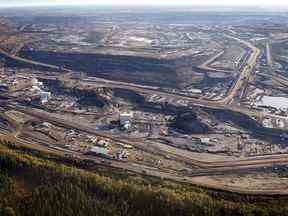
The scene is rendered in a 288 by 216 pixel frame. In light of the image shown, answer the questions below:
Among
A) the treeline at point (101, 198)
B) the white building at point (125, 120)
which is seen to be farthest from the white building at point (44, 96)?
the treeline at point (101, 198)

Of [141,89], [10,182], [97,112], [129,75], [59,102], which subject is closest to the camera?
[10,182]

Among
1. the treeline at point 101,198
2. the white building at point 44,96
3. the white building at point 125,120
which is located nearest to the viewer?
the treeline at point 101,198

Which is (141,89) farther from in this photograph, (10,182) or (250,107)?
(10,182)

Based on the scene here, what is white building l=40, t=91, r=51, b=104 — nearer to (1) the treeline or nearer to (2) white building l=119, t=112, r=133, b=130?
(2) white building l=119, t=112, r=133, b=130

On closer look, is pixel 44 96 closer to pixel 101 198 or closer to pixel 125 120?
pixel 125 120

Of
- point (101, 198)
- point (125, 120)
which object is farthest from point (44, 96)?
point (101, 198)

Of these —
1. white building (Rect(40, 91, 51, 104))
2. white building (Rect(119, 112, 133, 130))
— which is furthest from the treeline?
white building (Rect(40, 91, 51, 104))

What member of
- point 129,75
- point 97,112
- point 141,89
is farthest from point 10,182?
point 129,75

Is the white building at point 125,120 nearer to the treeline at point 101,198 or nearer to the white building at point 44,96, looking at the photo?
the white building at point 44,96
